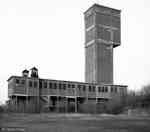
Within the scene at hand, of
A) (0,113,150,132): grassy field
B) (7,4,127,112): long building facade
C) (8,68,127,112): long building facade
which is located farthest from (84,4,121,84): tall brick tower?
(0,113,150,132): grassy field

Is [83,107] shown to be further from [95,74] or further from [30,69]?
[95,74]

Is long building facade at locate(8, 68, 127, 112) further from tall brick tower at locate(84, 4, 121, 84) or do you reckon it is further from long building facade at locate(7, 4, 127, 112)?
tall brick tower at locate(84, 4, 121, 84)

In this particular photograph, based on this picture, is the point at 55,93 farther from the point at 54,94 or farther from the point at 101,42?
the point at 101,42

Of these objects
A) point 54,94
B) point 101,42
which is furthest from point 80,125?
point 101,42

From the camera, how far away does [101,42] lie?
351 ft

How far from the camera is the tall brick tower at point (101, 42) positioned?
352 ft

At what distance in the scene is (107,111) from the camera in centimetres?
5906

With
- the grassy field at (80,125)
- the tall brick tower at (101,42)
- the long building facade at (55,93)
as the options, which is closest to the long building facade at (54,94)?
the long building facade at (55,93)

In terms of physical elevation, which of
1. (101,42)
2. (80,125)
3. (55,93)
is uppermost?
(101,42)

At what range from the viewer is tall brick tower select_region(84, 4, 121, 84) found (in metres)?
107

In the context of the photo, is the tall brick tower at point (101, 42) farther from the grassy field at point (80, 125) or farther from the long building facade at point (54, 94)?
the grassy field at point (80, 125)

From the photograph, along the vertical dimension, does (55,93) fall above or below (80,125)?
above

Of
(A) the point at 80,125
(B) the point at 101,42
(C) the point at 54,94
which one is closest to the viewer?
(A) the point at 80,125

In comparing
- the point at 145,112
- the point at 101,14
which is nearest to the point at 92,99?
the point at 145,112
